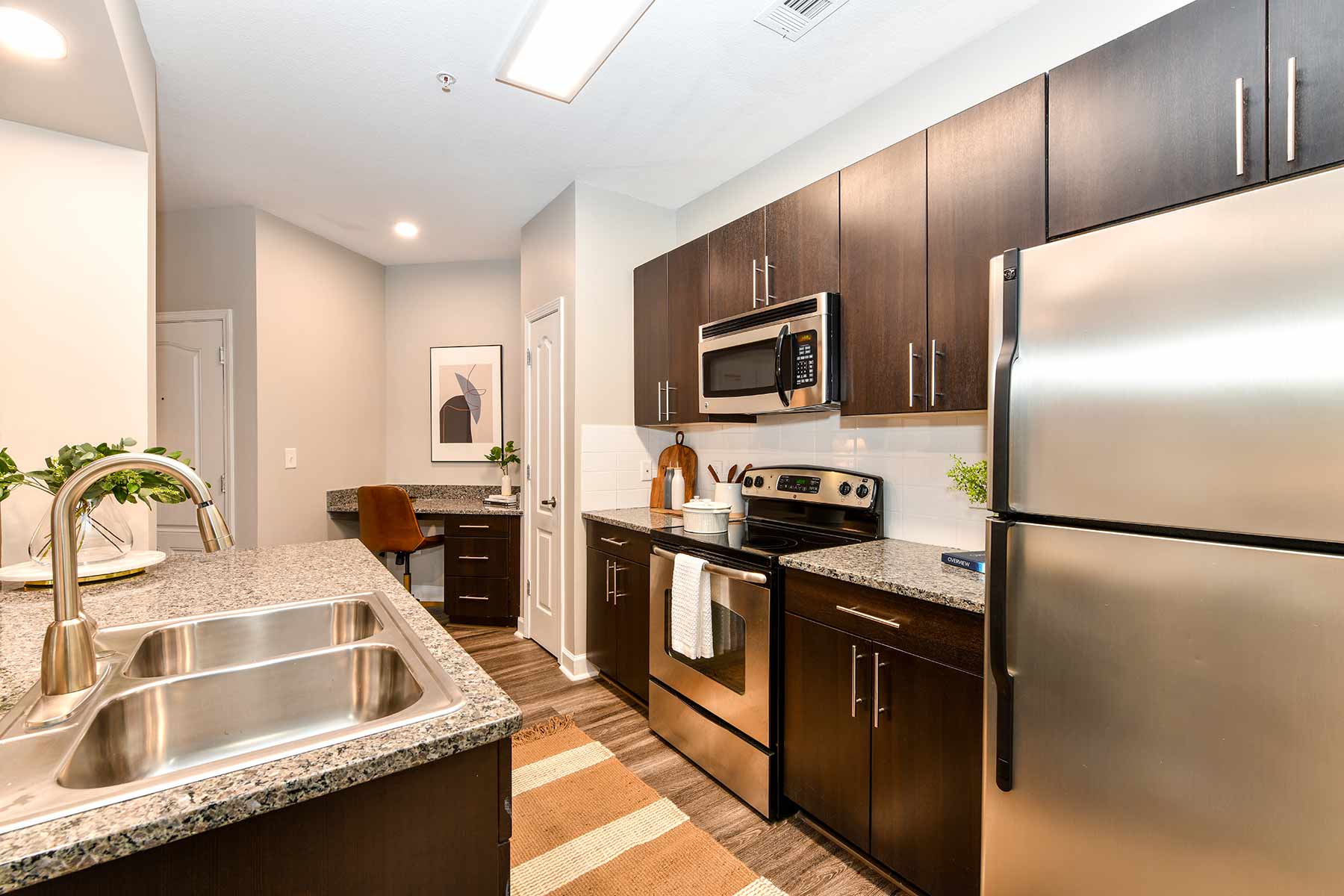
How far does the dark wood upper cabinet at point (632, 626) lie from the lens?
107 inches

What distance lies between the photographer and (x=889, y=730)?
1642 mm

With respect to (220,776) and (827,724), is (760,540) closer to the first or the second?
(827,724)

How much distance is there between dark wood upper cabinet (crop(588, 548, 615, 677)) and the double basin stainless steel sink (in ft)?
5.51

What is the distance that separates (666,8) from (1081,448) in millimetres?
1810

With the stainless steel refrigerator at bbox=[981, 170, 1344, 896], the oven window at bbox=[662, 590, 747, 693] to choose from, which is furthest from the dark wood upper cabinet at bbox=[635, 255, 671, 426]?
the stainless steel refrigerator at bbox=[981, 170, 1344, 896]

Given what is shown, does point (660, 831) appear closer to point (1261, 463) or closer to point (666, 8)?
point (1261, 463)

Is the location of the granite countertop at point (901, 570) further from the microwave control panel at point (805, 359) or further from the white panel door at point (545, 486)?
the white panel door at point (545, 486)

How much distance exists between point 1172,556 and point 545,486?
2989 millimetres

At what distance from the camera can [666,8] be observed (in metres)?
1.92

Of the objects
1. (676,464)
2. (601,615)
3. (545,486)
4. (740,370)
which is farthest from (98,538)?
(676,464)

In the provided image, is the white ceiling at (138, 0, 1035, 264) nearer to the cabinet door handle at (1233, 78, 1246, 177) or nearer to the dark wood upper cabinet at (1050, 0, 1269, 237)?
the dark wood upper cabinet at (1050, 0, 1269, 237)

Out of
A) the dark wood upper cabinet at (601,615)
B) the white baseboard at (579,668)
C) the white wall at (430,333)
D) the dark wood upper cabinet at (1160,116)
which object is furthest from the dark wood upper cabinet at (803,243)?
the white wall at (430,333)

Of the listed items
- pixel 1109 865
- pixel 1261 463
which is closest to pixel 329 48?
pixel 1261 463

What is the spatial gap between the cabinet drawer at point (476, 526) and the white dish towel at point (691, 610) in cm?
212
